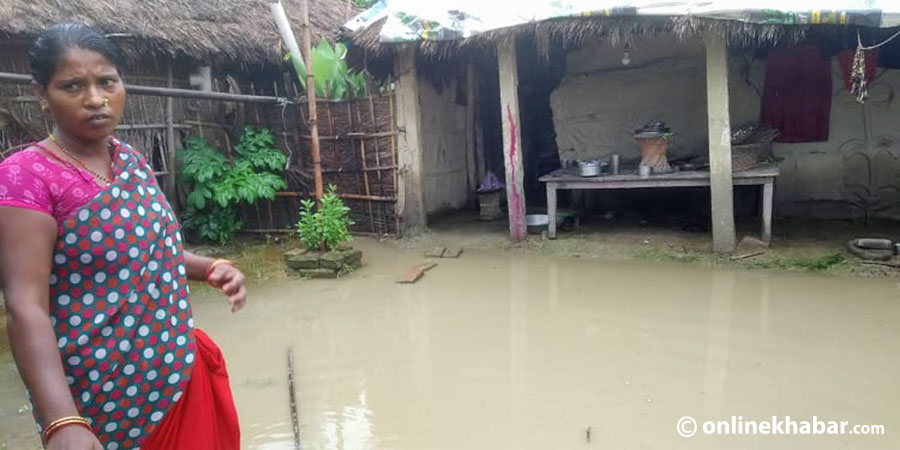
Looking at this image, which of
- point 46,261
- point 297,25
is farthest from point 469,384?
point 297,25

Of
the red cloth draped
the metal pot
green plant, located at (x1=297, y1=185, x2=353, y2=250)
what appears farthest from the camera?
the metal pot

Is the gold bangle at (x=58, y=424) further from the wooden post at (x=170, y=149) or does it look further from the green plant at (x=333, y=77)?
the wooden post at (x=170, y=149)

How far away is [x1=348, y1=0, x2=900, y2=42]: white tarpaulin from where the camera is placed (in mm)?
6039

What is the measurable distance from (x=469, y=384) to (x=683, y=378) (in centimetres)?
127

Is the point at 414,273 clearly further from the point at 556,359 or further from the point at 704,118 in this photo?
the point at 704,118

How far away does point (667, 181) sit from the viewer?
24.2ft

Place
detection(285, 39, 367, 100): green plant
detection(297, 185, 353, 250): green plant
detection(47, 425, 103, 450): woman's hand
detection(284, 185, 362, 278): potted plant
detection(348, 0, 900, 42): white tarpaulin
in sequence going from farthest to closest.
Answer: detection(285, 39, 367, 100): green plant → detection(297, 185, 353, 250): green plant → detection(284, 185, 362, 278): potted plant → detection(348, 0, 900, 42): white tarpaulin → detection(47, 425, 103, 450): woman's hand

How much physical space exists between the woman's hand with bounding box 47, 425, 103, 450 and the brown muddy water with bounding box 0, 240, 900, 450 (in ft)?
6.93

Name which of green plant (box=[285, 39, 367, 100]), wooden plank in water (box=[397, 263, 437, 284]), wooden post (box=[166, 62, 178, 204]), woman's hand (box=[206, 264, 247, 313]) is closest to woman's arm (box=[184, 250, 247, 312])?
woman's hand (box=[206, 264, 247, 313])

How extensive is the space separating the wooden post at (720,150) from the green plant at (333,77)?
4345 millimetres

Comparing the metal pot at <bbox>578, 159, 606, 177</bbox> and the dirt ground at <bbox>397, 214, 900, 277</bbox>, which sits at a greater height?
the metal pot at <bbox>578, 159, 606, 177</bbox>

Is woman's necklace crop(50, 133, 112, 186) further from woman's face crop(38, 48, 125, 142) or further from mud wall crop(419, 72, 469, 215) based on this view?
mud wall crop(419, 72, 469, 215)

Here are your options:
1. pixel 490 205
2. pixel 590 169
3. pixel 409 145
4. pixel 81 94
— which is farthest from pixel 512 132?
pixel 81 94

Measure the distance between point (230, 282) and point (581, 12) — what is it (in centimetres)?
567
